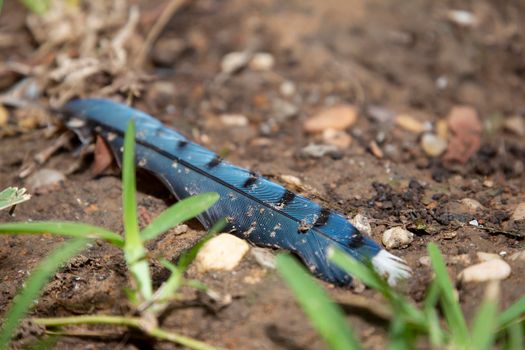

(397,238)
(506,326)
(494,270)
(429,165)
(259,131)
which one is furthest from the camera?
(259,131)

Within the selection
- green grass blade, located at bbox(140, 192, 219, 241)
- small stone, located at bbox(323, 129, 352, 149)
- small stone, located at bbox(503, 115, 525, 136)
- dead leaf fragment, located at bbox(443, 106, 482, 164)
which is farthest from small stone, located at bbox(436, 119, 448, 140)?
green grass blade, located at bbox(140, 192, 219, 241)

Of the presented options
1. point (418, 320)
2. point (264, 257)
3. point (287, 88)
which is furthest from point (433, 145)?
point (418, 320)

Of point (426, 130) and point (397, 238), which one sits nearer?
point (397, 238)

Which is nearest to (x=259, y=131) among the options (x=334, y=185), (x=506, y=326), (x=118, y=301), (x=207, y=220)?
(x=334, y=185)

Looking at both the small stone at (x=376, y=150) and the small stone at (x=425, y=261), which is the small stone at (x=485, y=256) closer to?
the small stone at (x=425, y=261)

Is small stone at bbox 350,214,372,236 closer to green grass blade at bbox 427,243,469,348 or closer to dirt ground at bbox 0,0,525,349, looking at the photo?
dirt ground at bbox 0,0,525,349

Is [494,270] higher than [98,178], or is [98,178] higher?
[494,270]

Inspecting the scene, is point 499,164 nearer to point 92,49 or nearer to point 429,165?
point 429,165
